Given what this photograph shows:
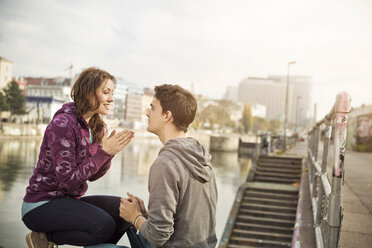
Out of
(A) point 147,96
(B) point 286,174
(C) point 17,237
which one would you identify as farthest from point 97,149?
(A) point 147,96

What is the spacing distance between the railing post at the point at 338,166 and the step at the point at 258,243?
8.91m

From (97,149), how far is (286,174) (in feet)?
45.7

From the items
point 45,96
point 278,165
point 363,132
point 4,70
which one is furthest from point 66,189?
point 4,70

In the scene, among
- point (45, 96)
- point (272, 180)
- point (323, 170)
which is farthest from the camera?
point (45, 96)

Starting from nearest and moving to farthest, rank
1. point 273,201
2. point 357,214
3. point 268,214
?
point 357,214 → point 268,214 → point 273,201

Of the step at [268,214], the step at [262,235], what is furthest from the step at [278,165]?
the step at [262,235]

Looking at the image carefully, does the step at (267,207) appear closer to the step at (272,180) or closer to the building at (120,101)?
the step at (272,180)

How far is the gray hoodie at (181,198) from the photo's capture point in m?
1.79

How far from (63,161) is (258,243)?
34.3ft

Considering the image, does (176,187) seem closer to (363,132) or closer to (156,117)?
(156,117)

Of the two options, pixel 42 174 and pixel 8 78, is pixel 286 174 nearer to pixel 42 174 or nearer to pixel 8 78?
pixel 42 174

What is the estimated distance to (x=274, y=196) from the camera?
13156 mm

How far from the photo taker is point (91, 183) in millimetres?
35250

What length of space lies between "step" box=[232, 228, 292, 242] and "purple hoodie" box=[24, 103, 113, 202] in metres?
10.3
